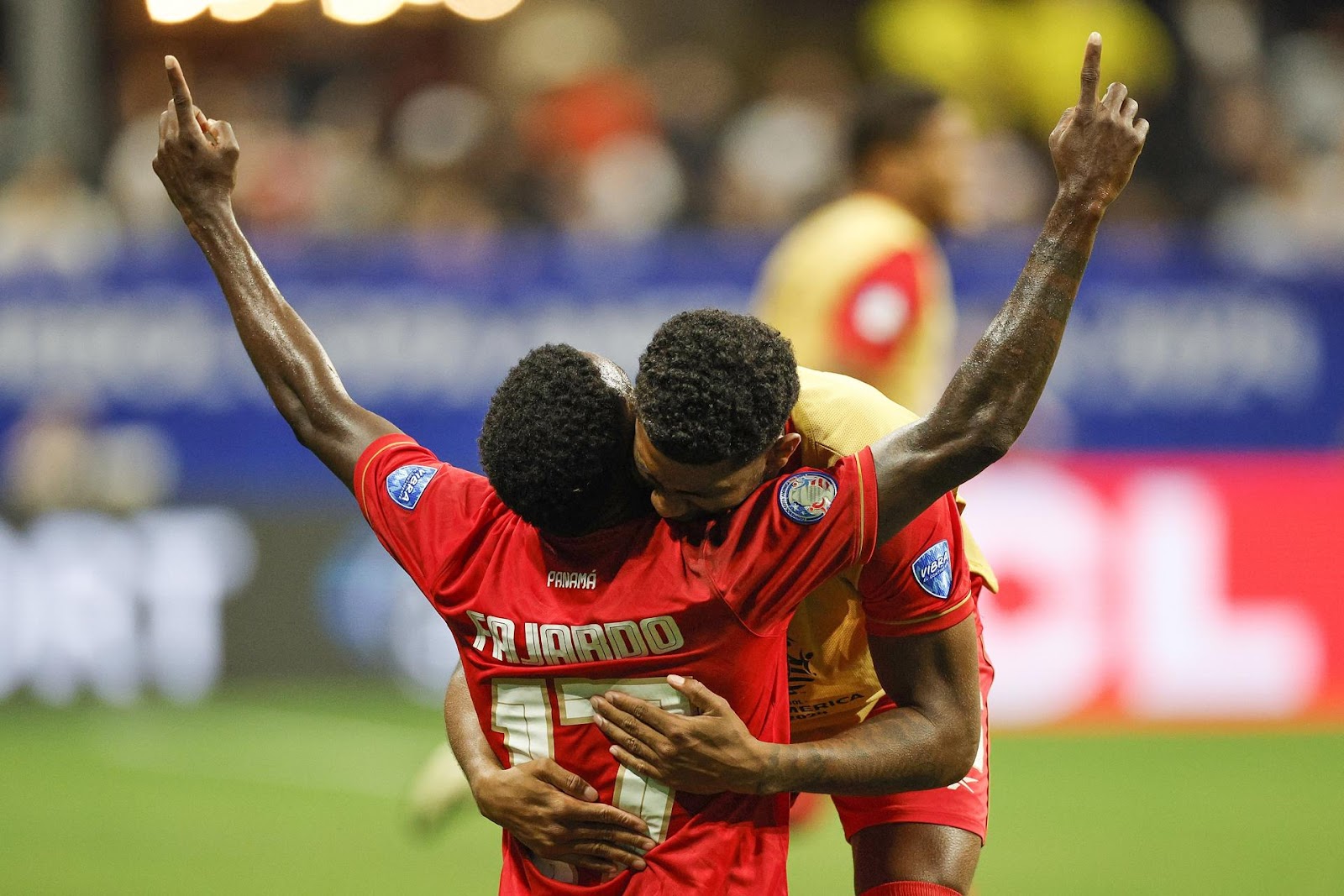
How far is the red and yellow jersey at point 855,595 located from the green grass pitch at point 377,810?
121 inches

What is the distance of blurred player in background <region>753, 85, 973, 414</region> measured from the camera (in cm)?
572

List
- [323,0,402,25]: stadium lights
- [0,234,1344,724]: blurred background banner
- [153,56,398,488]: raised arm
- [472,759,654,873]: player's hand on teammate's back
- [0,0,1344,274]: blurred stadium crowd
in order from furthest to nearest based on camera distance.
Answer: [0,0,1344,274]: blurred stadium crowd, [0,234,1344,724]: blurred background banner, [323,0,402,25]: stadium lights, [153,56,398,488]: raised arm, [472,759,654,873]: player's hand on teammate's back

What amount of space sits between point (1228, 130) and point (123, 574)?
8.08 meters

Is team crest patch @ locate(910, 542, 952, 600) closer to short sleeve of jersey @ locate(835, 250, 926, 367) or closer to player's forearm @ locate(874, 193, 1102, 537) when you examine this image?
player's forearm @ locate(874, 193, 1102, 537)

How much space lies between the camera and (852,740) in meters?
3.18

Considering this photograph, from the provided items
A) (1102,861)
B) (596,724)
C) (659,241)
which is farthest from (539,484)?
(659,241)

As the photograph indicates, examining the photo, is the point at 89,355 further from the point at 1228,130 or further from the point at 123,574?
the point at 1228,130

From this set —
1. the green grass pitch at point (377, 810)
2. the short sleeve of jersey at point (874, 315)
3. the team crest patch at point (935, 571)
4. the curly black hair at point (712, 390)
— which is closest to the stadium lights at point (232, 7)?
the curly black hair at point (712, 390)

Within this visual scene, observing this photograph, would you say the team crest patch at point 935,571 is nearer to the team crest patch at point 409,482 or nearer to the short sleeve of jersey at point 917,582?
the short sleeve of jersey at point 917,582

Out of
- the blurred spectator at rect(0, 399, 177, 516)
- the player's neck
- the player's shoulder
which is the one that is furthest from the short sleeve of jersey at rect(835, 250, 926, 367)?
the blurred spectator at rect(0, 399, 177, 516)

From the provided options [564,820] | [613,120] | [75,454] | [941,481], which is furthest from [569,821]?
[613,120]

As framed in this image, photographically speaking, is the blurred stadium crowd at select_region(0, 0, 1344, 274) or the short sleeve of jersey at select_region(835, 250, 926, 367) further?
the blurred stadium crowd at select_region(0, 0, 1344, 274)

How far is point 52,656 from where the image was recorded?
364 inches

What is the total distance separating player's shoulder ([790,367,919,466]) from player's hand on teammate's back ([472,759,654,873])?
28.6 inches
